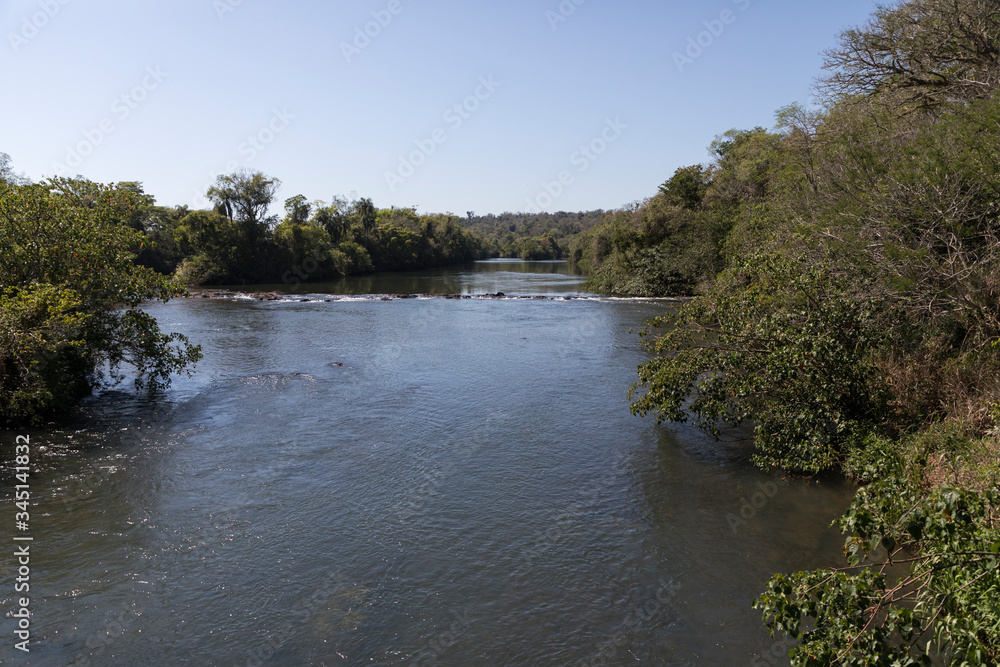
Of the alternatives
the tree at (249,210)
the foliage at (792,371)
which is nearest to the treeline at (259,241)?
the tree at (249,210)

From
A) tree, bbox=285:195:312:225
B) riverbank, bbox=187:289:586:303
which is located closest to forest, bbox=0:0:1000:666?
riverbank, bbox=187:289:586:303

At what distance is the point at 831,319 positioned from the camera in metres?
10.9

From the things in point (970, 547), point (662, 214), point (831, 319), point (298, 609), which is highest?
point (662, 214)

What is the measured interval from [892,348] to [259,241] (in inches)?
2522

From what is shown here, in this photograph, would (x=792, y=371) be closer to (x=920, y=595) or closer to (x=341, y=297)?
(x=920, y=595)

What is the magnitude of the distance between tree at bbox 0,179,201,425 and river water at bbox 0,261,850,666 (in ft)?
3.84

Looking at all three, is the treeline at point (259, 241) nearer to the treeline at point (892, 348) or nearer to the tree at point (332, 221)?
the tree at point (332, 221)

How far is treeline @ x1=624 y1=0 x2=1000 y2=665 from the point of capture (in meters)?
4.92

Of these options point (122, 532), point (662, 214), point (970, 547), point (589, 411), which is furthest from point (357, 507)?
point (662, 214)

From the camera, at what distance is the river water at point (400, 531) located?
284 inches

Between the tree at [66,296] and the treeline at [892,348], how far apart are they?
44.5 feet

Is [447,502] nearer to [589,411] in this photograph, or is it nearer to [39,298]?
[589,411]

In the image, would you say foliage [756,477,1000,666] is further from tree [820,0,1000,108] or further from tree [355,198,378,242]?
tree [355,198,378,242]

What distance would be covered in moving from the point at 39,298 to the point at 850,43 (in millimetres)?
20380
